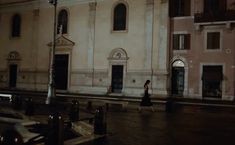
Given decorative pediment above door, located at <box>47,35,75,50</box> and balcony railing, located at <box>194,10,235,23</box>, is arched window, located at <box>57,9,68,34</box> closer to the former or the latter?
decorative pediment above door, located at <box>47,35,75,50</box>

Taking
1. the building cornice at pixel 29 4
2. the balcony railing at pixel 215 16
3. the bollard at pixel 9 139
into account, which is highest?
the building cornice at pixel 29 4

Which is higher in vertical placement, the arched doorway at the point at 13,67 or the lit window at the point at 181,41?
the lit window at the point at 181,41

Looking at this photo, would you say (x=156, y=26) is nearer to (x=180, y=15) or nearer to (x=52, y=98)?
(x=180, y=15)

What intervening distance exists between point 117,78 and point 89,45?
13.4ft

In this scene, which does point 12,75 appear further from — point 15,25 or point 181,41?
point 181,41

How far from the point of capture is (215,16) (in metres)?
26.8

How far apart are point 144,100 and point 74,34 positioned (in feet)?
51.6

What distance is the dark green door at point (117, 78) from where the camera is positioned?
30.1 m

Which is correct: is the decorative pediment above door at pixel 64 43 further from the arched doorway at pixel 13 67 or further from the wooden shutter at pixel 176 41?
the wooden shutter at pixel 176 41

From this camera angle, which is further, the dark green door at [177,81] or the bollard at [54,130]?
the dark green door at [177,81]

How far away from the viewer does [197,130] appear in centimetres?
1209

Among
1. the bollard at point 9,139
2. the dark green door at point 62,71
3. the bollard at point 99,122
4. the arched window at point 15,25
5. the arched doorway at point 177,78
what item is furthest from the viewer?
the arched window at point 15,25

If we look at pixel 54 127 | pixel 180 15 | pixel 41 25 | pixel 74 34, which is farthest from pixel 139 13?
pixel 54 127

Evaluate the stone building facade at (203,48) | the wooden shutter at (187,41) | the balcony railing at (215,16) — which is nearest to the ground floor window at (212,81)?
the stone building facade at (203,48)
